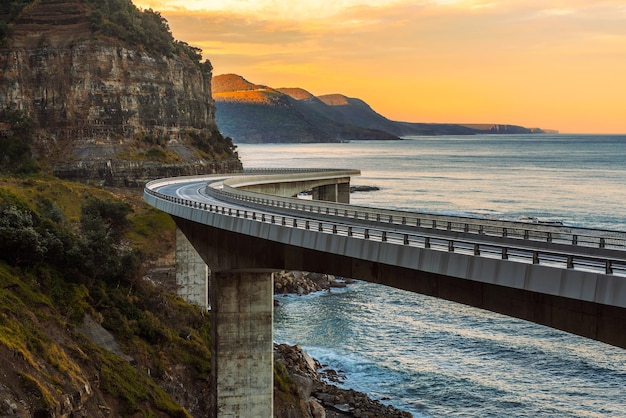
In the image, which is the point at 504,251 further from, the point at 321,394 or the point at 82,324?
the point at 321,394

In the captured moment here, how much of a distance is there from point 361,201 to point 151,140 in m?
58.8

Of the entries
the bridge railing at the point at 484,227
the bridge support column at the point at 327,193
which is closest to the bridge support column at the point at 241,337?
the bridge railing at the point at 484,227

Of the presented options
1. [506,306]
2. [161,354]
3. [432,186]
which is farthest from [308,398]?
[432,186]

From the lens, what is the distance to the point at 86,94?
103812 mm

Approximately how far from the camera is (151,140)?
109250mm

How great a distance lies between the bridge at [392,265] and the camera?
2188 centimetres

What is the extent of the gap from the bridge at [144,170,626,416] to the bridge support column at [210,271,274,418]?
0.06 meters

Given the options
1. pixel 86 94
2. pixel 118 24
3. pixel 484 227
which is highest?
pixel 118 24

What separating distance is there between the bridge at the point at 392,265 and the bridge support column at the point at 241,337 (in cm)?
6

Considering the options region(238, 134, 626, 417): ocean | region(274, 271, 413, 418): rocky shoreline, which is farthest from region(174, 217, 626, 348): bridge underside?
region(238, 134, 626, 417): ocean

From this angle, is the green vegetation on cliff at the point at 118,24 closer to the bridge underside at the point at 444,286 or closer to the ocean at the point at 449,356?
the ocean at the point at 449,356

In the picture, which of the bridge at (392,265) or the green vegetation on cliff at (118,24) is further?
the green vegetation on cliff at (118,24)

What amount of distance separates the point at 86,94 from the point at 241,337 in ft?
228

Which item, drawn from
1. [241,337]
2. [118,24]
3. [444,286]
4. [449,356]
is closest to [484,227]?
[444,286]
